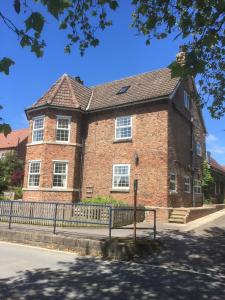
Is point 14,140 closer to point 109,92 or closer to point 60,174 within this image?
point 109,92

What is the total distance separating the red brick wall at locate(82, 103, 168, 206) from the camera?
2319 cm

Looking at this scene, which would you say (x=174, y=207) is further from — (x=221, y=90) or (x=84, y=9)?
(x=84, y=9)

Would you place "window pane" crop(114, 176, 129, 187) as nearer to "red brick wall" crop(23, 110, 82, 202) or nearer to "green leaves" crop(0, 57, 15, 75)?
"red brick wall" crop(23, 110, 82, 202)

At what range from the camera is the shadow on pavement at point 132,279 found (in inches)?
306

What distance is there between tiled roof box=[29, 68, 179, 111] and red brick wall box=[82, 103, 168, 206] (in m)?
0.91

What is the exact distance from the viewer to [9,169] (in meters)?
42.8

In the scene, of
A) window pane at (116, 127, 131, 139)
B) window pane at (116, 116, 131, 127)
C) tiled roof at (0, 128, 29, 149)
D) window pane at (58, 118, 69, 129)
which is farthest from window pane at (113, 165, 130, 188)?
tiled roof at (0, 128, 29, 149)

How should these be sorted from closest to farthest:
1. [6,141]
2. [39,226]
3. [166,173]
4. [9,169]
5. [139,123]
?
[39,226]
[166,173]
[139,123]
[9,169]
[6,141]

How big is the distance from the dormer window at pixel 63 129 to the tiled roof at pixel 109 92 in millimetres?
1007

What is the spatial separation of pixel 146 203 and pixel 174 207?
195 centimetres

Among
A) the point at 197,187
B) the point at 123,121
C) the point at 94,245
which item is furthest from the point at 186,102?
the point at 94,245

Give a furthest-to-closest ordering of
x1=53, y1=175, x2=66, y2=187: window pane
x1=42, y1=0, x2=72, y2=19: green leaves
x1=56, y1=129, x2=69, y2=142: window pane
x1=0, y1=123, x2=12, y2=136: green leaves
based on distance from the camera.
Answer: x1=56, y1=129, x2=69, y2=142: window pane < x1=53, y1=175, x2=66, y2=187: window pane < x1=0, y1=123, x2=12, y2=136: green leaves < x1=42, y1=0, x2=72, y2=19: green leaves

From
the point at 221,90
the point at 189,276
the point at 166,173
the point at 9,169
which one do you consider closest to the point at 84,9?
the point at 189,276

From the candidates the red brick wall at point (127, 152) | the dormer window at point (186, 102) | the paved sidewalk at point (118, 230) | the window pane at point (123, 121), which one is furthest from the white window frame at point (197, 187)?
the window pane at point (123, 121)
